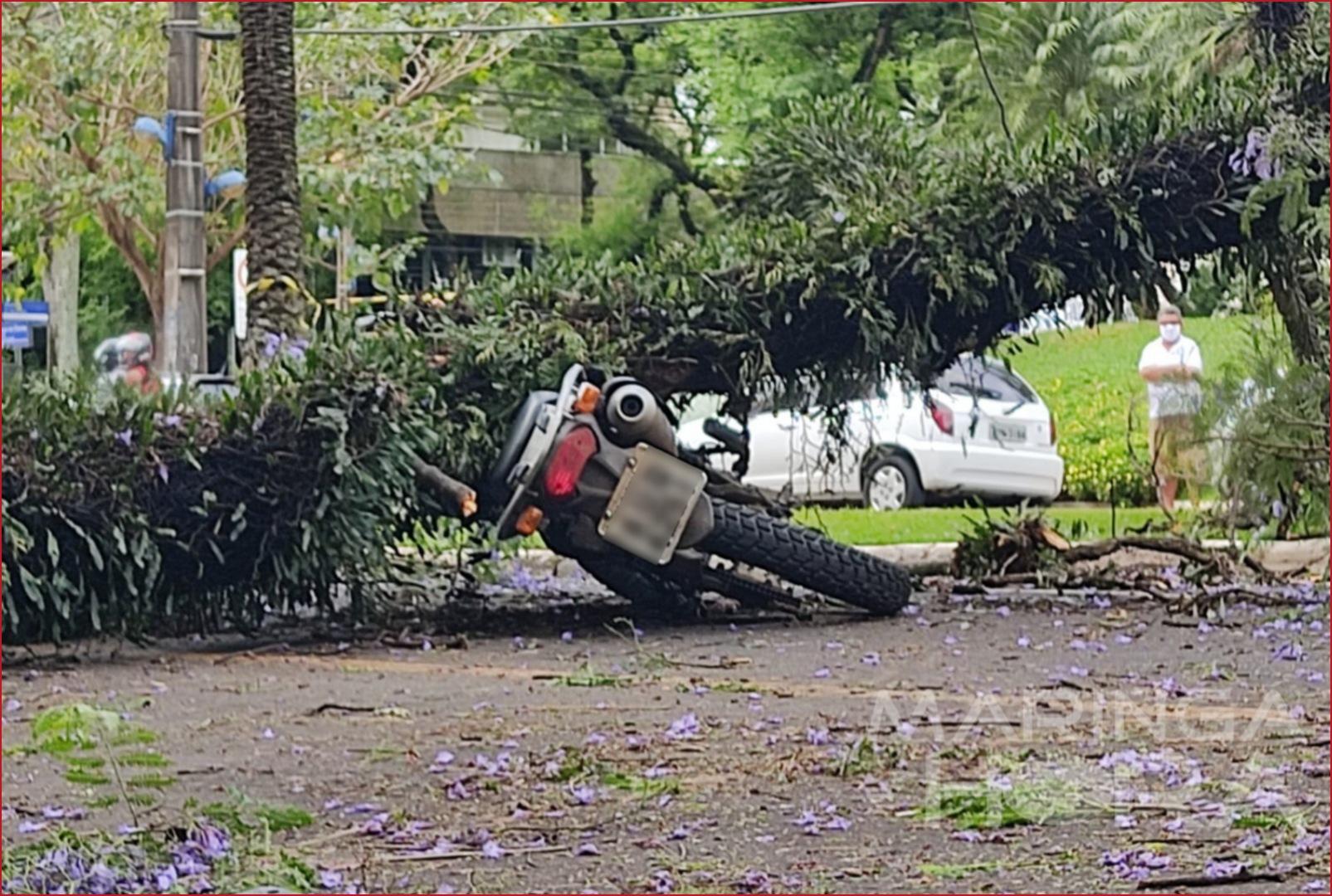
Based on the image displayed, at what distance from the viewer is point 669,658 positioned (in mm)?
8500

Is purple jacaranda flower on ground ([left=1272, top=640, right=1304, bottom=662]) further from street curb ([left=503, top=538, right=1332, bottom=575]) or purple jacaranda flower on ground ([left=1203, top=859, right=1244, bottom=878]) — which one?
purple jacaranda flower on ground ([left=1203, top=859, right=1244, bottom=878])

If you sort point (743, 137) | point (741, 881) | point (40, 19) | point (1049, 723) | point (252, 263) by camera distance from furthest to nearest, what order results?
point (743, 137)
point (40, 19)
point (252, 263)
point (1049, 723)
point (741, 881)

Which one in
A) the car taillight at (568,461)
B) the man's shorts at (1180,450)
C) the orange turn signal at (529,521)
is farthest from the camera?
the orange turn signal at (529,521)

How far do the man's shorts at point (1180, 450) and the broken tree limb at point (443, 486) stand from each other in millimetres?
3098

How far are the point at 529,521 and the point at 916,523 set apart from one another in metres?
7.09

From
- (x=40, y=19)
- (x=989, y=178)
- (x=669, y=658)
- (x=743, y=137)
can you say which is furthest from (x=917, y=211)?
(x=743, y=137)

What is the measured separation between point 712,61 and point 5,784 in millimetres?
26914

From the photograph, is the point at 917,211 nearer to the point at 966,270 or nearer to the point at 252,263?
the point at 966,270

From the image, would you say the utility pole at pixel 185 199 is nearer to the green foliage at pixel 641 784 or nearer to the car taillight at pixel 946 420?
the car taillight at pixel 946 420

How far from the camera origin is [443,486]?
9.16 meters

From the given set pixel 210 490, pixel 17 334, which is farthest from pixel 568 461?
pixel 17 334

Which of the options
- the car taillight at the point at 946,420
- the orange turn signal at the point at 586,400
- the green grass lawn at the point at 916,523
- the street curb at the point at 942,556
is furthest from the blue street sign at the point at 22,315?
the orange turn signal at the point at 586,400

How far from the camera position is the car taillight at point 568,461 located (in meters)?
8.96

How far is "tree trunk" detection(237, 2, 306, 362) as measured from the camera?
39.1 feet
